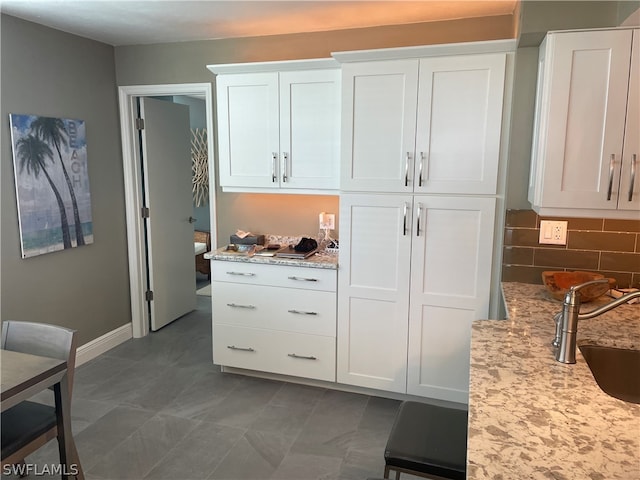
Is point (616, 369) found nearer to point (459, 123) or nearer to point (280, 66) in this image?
point (459, 123)

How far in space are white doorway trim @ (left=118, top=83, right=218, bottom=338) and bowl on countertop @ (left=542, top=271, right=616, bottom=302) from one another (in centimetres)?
249

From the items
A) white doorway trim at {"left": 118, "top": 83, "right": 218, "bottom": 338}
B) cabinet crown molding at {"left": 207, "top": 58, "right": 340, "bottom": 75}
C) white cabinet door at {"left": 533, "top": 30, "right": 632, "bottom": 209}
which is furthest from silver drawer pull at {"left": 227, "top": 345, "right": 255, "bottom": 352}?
white cabinet door at {"left": 533, "top": 30, "right": 632, "bottom": 209}

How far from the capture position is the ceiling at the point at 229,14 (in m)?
2.74

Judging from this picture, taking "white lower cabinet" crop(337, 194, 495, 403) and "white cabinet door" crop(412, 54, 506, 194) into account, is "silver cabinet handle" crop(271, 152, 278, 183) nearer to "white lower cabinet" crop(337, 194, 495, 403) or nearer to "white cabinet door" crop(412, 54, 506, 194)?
"white lower cabinet" crop(337, 194, 495, 403)

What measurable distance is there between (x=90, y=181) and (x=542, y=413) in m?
3.47

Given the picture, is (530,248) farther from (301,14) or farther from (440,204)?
(301,14)

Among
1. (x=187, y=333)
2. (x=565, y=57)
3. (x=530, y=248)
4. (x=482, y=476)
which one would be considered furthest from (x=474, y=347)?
(x=187, y=333)

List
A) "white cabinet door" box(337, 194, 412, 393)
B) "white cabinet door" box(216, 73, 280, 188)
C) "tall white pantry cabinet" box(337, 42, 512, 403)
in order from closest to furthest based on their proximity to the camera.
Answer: "tall white pantry cabinet" box(337, 42, 512, 403) < "white cabinet door" box(337, 194, 412, 393) < "white cabinet door" box(216, 73, 280, 188)

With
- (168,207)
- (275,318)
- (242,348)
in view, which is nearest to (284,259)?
(275,318)

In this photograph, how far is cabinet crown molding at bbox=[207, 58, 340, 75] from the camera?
2930mm

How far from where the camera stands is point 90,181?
363cm

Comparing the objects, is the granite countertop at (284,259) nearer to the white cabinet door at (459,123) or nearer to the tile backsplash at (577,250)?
the white cabinet door at (459,123)

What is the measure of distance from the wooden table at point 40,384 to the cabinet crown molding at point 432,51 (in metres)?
2.21

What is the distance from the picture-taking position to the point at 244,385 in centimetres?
332
